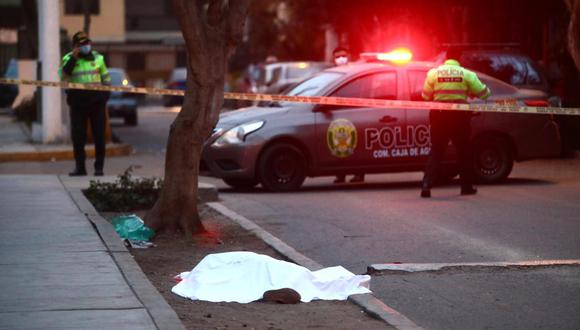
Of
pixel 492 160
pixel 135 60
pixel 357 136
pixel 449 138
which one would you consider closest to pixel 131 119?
pixel 492 160

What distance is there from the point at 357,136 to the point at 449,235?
4.09m

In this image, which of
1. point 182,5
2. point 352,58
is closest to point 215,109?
point 182,5

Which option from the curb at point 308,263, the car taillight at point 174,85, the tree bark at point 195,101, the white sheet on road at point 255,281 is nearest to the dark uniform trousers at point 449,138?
the curb at point 308,263

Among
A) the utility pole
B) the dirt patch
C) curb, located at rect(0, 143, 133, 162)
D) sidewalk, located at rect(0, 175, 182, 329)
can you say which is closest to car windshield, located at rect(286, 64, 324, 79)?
the utility pole

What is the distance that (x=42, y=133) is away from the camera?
22047 millimetres

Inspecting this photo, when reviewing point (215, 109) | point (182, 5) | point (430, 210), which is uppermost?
point (182, 5)

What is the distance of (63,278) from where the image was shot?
8250mm

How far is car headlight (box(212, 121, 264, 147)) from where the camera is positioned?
49.0ft

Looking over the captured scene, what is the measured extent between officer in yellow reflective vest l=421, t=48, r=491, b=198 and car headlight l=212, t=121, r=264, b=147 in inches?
84.2

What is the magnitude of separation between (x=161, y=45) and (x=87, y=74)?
1950 inches

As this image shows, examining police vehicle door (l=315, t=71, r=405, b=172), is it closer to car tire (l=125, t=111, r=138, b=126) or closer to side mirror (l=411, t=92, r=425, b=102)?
side mirror (l=411, t=92, r=425, b=102)

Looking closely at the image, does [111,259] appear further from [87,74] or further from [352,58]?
[352,58]

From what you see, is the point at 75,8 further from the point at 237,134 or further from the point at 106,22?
the point at 237,134

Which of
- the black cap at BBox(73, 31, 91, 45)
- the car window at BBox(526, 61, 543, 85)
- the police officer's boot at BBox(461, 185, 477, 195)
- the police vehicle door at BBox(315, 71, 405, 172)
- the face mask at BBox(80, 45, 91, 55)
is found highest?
the black cap at BBox(73, 31, 91, 45)
